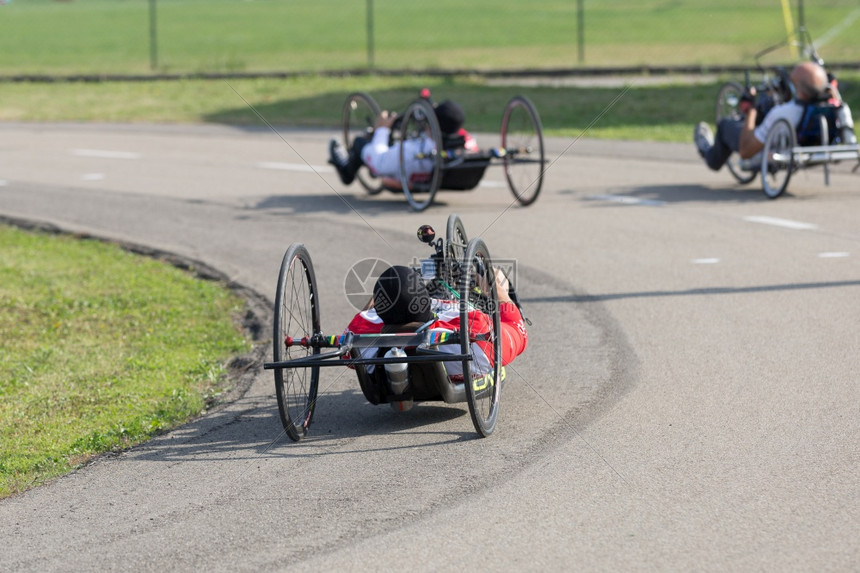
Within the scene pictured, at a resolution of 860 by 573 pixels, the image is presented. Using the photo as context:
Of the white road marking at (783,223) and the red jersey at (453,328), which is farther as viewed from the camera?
the white road marking at (783,223)

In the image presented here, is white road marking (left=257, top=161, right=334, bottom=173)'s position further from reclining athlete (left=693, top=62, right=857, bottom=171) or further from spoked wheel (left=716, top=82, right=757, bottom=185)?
spoked wheel (left=716, top=82, right=757, bottom=185)

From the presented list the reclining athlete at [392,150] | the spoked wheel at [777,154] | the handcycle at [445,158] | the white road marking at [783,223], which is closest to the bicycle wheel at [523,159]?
the handcycle at [445,158]

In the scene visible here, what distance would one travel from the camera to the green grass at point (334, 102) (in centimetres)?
2014

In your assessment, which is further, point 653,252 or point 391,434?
point 653,252

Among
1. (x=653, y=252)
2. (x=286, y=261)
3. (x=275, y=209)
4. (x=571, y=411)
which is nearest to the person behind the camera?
(x=286, y=261)

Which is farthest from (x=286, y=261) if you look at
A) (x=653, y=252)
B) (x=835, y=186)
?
(x=835, y=186)

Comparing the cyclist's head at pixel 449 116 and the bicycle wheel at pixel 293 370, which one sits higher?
the cyclist's head at pixel 449 116

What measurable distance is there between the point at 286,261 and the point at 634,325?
325cm

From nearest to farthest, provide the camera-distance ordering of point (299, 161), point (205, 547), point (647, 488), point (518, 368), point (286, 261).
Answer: point (205, 547) < point (647, 488) < point (286, 261) < point (518, 368) < point (299, 161)

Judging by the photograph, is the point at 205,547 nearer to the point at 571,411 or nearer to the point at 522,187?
the point at 571,411

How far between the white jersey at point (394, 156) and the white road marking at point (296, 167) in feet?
8.42

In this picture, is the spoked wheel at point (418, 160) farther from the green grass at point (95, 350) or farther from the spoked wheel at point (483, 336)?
the spoked wheel at point (483, 336)

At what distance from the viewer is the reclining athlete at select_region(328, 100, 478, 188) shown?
522 inches

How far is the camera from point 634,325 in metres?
8.72
